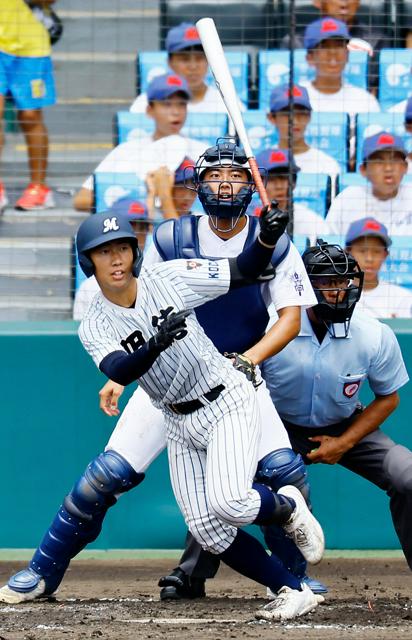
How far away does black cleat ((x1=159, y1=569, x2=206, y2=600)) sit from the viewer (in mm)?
5188

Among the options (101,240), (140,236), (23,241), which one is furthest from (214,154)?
(23,241)

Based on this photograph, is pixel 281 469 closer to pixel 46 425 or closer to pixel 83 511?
pixel 83 511

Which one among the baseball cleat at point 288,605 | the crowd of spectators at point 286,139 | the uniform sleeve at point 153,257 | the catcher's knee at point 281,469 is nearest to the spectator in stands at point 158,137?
the crowd of spectators at point 286,139

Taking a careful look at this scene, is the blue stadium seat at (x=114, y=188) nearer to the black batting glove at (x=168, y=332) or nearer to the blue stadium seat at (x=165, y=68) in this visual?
the blue stadium seat at (x=165, y=68)

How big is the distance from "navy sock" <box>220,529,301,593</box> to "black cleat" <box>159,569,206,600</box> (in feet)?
1.94

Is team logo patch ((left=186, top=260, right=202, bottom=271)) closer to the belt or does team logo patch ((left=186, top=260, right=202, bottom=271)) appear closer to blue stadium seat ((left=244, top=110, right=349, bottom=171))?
the belt

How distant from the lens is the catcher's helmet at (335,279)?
506cm

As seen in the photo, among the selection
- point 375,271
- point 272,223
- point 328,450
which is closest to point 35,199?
point 375,271

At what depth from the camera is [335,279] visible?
16.7 feet

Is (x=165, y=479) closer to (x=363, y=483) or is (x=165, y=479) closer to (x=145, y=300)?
(x=363, y=483)

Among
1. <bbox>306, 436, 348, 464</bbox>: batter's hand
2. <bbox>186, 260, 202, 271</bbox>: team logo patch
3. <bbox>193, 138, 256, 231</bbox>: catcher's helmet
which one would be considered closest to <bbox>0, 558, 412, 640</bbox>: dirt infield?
<bbox>306, 436, 348, 464</bbox>: batter's hand

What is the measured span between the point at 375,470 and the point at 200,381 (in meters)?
1.12

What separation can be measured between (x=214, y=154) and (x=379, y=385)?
1.21 m

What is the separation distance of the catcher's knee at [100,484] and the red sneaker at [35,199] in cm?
276
